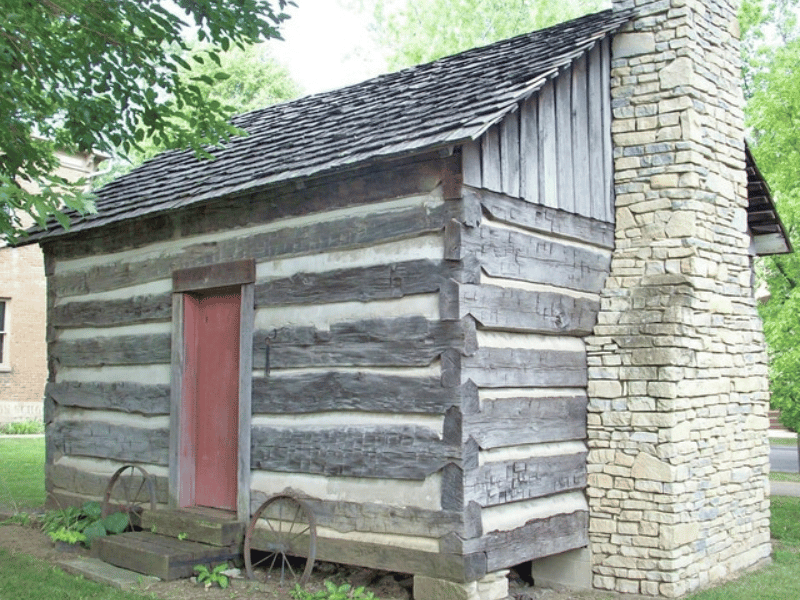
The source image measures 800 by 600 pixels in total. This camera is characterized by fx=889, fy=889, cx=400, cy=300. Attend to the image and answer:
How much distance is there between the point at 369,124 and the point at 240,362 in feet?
7.85

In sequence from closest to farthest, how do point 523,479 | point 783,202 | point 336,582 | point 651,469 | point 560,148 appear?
point 523,479
point 336,582
point 651,469
point 560,148
point 783,202

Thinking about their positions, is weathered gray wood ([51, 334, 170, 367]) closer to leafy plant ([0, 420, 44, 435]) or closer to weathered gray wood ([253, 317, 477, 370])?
A: weathered gray wood ([253, 317, 477, 370])

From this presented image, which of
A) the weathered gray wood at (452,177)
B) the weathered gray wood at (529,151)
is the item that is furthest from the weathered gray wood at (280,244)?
the weathered gray wood at (529,151)

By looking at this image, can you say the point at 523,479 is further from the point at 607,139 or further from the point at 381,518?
the point at 607,139

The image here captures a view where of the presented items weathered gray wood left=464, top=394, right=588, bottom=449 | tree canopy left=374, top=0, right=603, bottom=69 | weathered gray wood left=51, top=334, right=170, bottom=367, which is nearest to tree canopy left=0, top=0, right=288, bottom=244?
weathered gray wood left=51, top=334, right=170, bottom=367

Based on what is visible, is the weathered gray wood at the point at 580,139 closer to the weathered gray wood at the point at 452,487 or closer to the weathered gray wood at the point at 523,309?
the weathered gray wood at the point at 523,309

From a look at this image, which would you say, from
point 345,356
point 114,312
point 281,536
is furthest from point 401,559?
point 114,312

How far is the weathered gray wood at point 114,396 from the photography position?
8727mm

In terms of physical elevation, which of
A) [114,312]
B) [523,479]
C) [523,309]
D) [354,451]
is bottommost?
[523,479]

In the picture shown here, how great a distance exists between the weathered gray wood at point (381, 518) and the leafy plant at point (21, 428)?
604 inches

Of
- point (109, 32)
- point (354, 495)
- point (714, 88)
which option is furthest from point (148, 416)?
point (714, 88)

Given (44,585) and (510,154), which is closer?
(510,154)

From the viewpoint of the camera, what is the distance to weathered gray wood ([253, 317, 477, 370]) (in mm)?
6441

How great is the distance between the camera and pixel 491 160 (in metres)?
6.72
